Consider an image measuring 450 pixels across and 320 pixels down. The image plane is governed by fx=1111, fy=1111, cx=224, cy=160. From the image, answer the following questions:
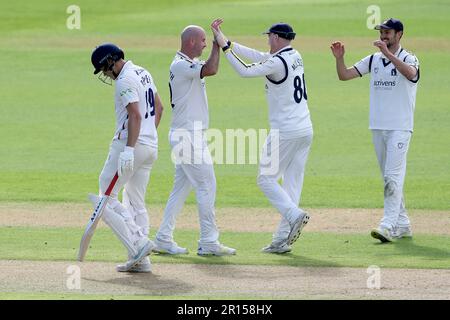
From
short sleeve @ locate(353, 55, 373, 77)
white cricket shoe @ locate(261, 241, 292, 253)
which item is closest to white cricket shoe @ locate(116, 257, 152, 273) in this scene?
white cricket shoe @ locate(261, 241, 292, 253)

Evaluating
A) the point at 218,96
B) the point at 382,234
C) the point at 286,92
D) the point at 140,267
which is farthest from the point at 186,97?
the point at 218,96

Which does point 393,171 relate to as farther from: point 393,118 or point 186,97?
point 186,97

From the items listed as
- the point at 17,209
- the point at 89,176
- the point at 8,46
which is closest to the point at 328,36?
the point at 8,46

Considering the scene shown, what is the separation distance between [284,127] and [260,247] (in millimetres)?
1396

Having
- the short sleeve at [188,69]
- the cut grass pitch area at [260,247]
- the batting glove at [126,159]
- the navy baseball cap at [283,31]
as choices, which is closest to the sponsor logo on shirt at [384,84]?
the navy baseball cap at [283,31]

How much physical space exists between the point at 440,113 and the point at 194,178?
12.2 metres

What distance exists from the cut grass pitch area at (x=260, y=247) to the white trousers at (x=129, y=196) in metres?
0.56

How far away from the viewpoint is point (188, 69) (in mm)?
11898

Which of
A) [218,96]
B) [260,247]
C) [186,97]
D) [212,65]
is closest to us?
[212,65]

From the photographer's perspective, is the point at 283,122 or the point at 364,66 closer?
the point at 283,122

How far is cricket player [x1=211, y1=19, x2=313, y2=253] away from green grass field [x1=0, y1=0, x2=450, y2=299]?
22.8 inches

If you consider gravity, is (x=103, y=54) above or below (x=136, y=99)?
above

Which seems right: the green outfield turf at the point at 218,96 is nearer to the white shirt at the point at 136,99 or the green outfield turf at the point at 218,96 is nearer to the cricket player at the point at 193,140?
the cricket player at the point at 193,140

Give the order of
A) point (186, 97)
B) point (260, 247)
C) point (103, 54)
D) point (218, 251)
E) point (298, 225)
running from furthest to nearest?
point (260, 247)
point (186, 97)
point (218, 251)
point (298, 225)
point (103, 54)
